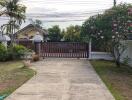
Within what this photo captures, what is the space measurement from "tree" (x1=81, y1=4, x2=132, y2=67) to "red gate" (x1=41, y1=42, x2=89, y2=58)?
282 inches

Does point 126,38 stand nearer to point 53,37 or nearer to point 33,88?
point 33,88

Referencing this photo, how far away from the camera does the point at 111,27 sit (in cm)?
2069

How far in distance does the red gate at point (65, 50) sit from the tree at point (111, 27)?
23.5 feet

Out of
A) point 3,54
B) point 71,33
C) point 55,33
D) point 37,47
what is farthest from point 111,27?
point 55,33

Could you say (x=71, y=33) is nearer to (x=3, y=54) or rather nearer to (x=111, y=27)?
(x=3, y=54)

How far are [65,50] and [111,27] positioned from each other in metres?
10.3

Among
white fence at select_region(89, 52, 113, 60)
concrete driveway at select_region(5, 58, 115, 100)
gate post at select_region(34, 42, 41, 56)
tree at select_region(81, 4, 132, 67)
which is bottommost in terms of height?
concrete driveway at select_region(5, 58, 115, 100)

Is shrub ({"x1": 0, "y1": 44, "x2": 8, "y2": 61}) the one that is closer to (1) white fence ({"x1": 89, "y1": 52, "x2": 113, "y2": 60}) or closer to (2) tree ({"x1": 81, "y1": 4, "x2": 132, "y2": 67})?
(1) white fence ({"x1": 89, "y1": 52, "x2": 113, "y2": 60})

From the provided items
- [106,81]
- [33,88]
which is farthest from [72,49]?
[33,88]

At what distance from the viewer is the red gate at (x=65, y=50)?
2956cm

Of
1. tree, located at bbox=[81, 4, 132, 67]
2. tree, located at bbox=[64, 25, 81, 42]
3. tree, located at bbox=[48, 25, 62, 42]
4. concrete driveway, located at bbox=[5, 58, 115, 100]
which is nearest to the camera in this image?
concrete driveway, located at bbox=[5, 58, 115, 100]

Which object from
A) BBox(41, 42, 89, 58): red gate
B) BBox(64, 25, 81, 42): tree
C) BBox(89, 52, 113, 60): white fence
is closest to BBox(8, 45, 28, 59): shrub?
BBox(41, 42, 89, 58): red gate

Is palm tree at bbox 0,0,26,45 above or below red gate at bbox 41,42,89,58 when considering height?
above

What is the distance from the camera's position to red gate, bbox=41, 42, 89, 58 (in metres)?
29.6
